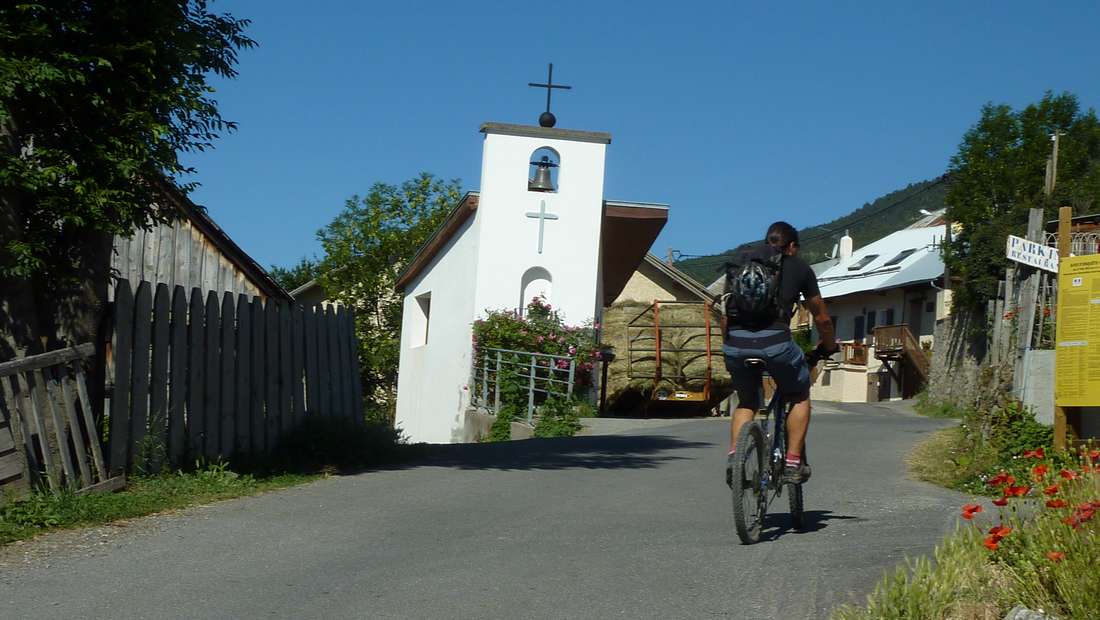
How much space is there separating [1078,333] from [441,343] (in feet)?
57.9

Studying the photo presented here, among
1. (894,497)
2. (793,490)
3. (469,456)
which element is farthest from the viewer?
(469,456)

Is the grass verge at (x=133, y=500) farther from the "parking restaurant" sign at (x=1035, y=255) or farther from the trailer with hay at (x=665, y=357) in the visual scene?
the trailer with hay at (x=665, y=357)

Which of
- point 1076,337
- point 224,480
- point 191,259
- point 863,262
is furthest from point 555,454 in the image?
point 863,262

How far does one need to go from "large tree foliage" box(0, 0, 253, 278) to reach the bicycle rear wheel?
4.50m

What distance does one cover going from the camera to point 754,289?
6738 mm

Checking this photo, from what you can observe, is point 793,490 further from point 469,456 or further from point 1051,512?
point 469,456

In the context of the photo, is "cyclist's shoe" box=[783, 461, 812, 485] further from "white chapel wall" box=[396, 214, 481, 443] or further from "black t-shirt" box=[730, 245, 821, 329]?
"white chapel wall" box=[396, 214, 481, 443]

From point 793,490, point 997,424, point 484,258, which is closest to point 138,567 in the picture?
point 793,490

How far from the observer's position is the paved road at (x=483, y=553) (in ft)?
18.4

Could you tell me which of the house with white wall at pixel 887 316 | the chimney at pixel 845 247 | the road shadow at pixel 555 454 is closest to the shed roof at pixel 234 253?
the road shadow at pixel 555 454

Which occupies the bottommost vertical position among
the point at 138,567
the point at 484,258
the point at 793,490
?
the point at 138,567

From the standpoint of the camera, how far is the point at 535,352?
70.2 ft

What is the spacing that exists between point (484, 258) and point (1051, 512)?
18680 mm

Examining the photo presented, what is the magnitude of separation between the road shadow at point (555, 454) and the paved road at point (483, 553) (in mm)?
835
